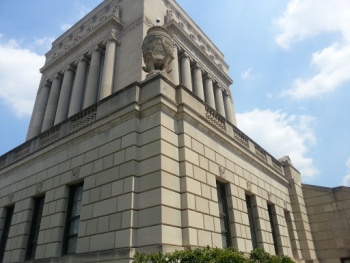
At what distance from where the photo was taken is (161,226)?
33.9 ft

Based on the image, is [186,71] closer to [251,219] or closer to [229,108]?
[229,108]

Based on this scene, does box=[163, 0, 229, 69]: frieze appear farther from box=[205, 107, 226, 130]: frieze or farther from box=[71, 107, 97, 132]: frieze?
box=[71, 107, 97, 132]: frieze

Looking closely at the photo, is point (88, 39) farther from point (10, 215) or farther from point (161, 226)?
point (161, 226)

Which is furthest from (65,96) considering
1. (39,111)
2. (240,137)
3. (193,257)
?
(193,257)

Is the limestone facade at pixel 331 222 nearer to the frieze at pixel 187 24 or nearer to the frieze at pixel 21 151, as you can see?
the frieze at pixel 21 151

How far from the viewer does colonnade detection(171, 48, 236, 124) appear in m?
30.2

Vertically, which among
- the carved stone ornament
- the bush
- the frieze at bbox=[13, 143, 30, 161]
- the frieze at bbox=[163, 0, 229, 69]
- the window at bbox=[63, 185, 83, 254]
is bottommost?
the bush

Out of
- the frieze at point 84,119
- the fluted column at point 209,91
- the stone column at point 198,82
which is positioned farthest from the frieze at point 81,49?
the frieze at point 84,119

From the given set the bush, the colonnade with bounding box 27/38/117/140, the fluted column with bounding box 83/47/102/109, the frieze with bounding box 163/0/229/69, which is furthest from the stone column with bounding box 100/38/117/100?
the bush

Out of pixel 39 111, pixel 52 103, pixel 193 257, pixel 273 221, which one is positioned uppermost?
pixel 52 103

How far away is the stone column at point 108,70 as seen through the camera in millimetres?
25281

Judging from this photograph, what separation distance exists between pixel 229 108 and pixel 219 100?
2256 millimetres

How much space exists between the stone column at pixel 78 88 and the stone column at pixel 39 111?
6.00m

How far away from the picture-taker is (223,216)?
14273 mm
